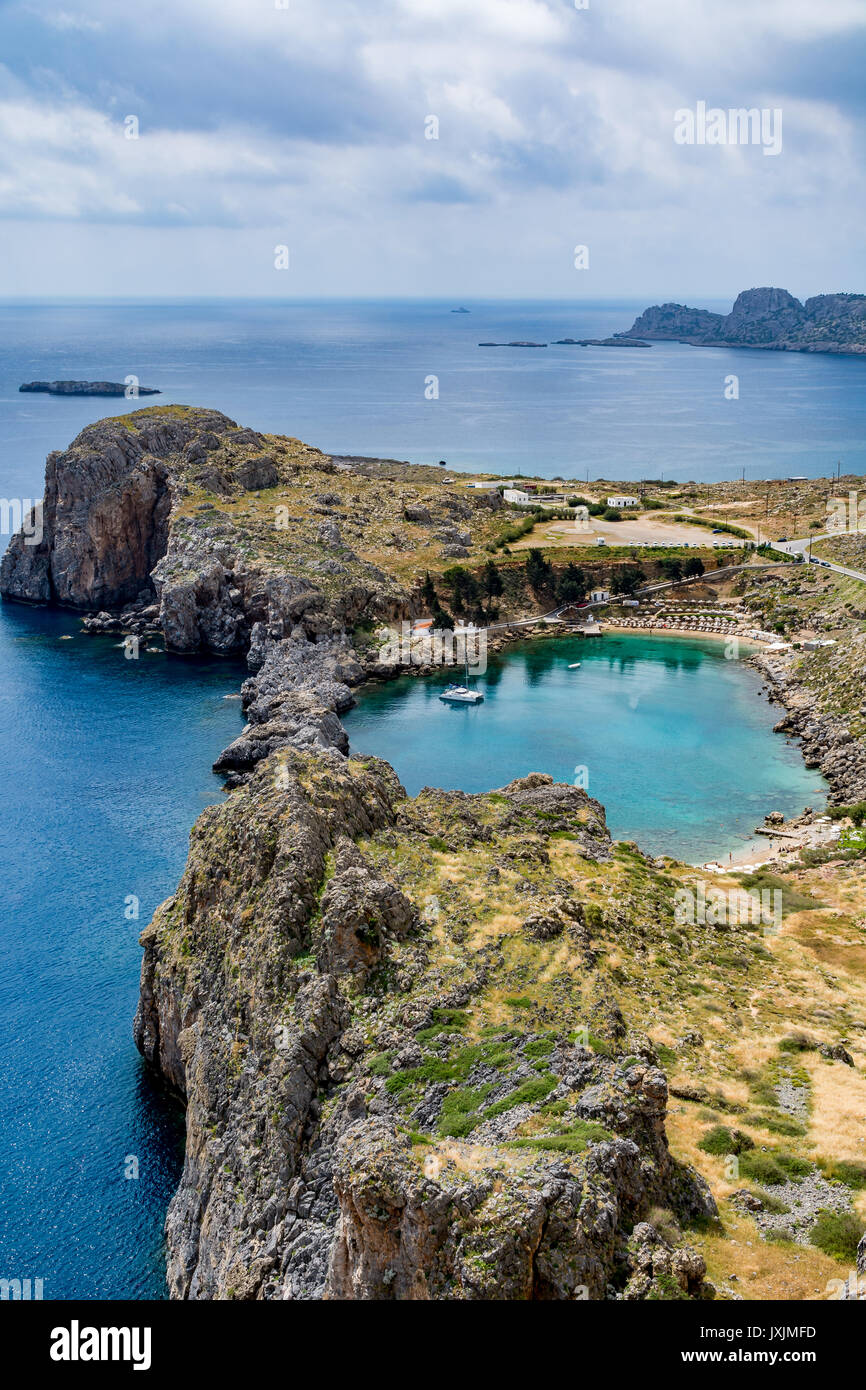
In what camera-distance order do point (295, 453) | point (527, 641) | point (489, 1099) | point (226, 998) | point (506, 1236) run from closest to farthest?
point (506, 1236) → point (489, 1099) → point (226, 998) → point (527, 641) → point (295, 453)

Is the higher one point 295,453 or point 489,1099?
point 295,453

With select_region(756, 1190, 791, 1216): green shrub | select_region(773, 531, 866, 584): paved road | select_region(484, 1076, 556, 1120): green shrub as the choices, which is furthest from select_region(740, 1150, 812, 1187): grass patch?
select_region(773, 531, 866, 584): paved road

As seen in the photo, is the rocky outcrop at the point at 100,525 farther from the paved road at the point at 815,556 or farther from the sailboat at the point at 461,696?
the paved road at the point at 815,556

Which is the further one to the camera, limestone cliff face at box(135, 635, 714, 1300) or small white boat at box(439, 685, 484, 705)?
small white boat at box(439, 685, 484, 705)

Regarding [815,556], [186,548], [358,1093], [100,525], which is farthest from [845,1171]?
[100,525]

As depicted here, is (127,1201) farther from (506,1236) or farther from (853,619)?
(853,619)

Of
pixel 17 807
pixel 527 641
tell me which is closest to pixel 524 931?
pixel 17 807

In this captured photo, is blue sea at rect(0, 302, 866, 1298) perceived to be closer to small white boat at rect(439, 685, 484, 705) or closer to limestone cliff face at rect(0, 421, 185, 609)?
small white boat at rect(439, 685, 484, 705)
